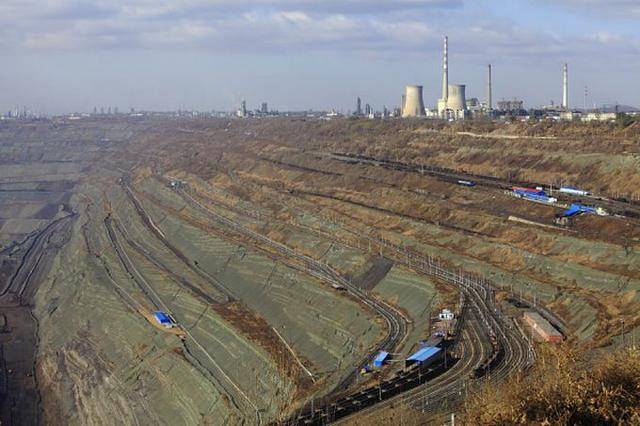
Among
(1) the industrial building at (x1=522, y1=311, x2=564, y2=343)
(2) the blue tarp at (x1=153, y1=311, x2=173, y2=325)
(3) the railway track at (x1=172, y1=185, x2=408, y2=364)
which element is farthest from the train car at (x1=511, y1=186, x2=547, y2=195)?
(2) the blue tarp at (x1=153, y1=311, x2=173, y2=325)

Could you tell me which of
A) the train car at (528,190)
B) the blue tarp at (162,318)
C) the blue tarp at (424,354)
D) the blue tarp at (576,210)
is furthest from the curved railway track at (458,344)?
the train car at (528,190)

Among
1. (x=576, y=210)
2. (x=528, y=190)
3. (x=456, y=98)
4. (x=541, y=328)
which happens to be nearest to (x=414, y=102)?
(x=456, y=98)

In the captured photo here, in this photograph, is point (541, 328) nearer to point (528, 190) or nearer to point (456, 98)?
point (528, 190)

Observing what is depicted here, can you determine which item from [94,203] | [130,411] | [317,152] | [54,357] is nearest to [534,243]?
[130,411]

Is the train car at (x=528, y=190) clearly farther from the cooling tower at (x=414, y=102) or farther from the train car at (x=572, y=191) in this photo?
the cooling tower at (x=414, y=102)

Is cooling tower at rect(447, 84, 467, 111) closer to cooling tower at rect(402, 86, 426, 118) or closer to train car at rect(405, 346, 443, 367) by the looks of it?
cooling tower at rect(402, 86, 426, 118)
